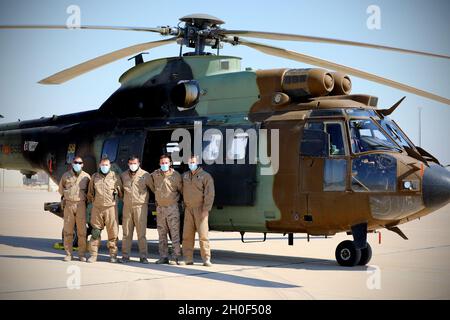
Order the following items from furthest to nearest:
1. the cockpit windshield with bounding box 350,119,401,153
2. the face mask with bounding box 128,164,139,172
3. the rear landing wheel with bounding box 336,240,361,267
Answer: the face mask with bounding box 128,164,139,172, the rear landing wheel with bounding box 336,240,361,267, the cockpit windshield with bounding box 350,119,401,153

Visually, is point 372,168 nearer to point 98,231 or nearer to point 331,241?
point 98,231

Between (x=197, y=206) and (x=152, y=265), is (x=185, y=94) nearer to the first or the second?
(x=197, y=206)

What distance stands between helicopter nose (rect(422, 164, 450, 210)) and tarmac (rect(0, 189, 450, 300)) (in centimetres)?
105

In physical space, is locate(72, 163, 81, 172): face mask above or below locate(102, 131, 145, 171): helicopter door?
below

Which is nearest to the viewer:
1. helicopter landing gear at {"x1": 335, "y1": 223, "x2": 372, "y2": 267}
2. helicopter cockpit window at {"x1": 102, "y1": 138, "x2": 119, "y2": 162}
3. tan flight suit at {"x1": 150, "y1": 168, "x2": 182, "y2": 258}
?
helicopter landing gear at {"x1": 335, "y1": 223, "x2": 372, "y2": 267}

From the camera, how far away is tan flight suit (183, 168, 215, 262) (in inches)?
411

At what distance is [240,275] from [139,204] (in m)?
2.33

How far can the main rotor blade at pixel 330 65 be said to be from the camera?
34.9ft

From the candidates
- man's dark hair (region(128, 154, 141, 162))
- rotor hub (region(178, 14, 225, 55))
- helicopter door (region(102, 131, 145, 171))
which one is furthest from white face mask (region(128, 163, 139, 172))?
rotor hub (region(178, 14, 225, 55))

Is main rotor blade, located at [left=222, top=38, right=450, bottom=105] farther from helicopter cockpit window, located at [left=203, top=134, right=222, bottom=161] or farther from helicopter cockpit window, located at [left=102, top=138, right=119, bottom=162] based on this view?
helicopter cockpit window, located at [left=102, top=138, right=119, bottom=162]

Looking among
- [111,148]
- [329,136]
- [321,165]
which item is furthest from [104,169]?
[329,136]

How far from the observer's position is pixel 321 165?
33.6ft

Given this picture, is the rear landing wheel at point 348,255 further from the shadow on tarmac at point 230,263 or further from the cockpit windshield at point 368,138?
the cockpit windshield at point 368,138

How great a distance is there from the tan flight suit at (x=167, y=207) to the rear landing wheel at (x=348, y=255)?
2.50 meters
